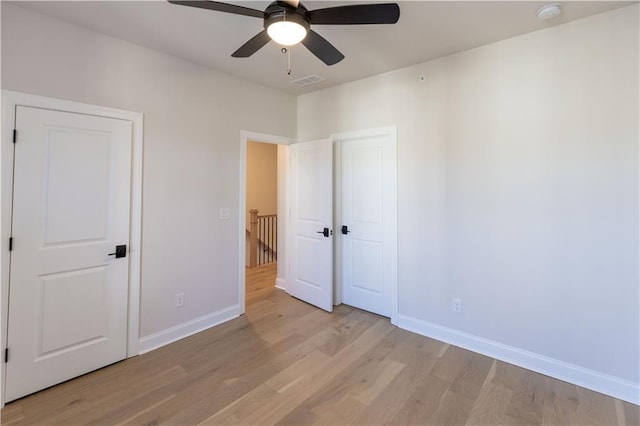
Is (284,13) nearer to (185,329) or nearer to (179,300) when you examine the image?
(179,300)

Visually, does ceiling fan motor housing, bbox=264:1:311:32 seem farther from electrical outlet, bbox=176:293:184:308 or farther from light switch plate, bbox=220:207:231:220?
electrical outlet, bbox=176:293:184:308

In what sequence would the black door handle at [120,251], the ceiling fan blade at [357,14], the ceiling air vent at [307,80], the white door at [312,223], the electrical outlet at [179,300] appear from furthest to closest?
1. the white door at [312,223]
2. the ceiling air vent at [307,80]
3. the electrical outlet at [179,300]
4. the black door handle at [120,251]
5. the ceiling fan blade at [357,14]

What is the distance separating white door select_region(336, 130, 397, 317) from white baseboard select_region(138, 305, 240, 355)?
147 cm

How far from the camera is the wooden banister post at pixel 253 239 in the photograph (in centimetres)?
584

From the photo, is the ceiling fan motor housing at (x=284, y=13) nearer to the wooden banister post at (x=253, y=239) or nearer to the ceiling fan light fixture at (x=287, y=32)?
Answer: the ceiling fan light fixture at (x=287, y=32)

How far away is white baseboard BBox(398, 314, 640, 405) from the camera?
218 centimetres

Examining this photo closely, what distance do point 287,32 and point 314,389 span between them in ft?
8.04

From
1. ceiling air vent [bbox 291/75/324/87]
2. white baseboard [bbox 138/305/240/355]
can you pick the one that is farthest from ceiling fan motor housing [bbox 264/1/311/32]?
A: white baseboard [bbox 138/305/240/355]

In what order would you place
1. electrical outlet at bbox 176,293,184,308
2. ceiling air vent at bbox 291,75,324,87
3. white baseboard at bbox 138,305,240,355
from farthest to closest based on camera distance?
ceiling air vent at bbox 291,75,324,87 < electrical outlet at bbox 176,293,184,308 < white baseboard at bbox 138,305,240,355

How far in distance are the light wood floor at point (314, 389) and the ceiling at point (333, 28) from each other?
2800mm

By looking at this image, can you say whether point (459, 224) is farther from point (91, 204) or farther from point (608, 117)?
point (91, 204)

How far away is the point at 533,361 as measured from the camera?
→ 2.53 metres

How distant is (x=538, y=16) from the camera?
227cm

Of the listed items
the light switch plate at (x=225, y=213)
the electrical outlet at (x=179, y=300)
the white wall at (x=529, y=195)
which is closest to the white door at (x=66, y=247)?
the electrical outlet at (x=179, y=300)
